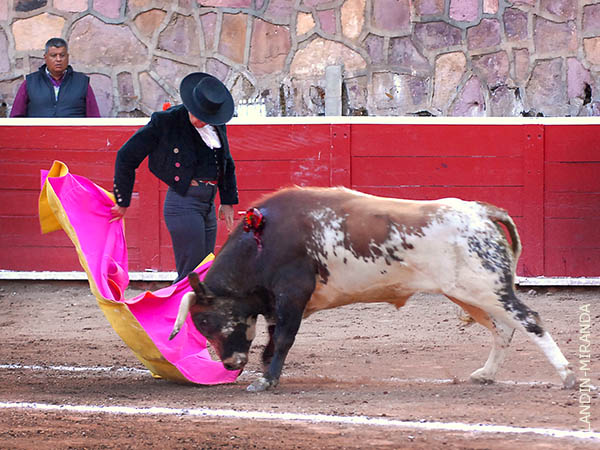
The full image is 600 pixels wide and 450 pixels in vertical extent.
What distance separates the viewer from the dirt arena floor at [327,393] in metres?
3.69

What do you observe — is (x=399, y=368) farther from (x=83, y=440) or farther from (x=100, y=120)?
(x=100, y=120)

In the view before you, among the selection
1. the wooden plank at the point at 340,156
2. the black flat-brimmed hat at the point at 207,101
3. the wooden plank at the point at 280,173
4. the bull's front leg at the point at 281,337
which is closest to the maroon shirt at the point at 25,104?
the wooden plank at the point at 280,173

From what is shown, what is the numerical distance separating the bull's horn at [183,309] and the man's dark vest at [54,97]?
3668 millimetres

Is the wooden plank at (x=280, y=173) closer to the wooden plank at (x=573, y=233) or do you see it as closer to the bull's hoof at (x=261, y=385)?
the wooden plank at (x=573, y=233)

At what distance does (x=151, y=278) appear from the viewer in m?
7.64

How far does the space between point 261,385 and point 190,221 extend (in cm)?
89

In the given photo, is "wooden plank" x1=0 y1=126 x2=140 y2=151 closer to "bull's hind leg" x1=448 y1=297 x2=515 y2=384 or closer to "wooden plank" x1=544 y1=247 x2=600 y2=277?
"wooden plank" x1=544 y1=247 x2=600 y2=277

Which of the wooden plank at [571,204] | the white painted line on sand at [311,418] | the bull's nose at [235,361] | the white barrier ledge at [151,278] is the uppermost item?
the wooden plank at [571,204]

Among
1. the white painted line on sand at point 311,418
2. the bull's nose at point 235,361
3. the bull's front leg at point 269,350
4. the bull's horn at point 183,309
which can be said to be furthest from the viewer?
the bull's front leg at point 269,350

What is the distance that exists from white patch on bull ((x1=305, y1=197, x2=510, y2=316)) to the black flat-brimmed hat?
0.68 m

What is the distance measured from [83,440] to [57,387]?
1.16 metres

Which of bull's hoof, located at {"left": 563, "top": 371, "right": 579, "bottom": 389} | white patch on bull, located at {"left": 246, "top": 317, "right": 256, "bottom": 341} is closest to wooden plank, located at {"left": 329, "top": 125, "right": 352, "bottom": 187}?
white patch on bull, located at {"left": 246, "top": 317, "right": 256, "bottom": 341}

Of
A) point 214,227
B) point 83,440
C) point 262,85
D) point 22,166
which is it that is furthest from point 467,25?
point 83,440

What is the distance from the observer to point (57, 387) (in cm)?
482
